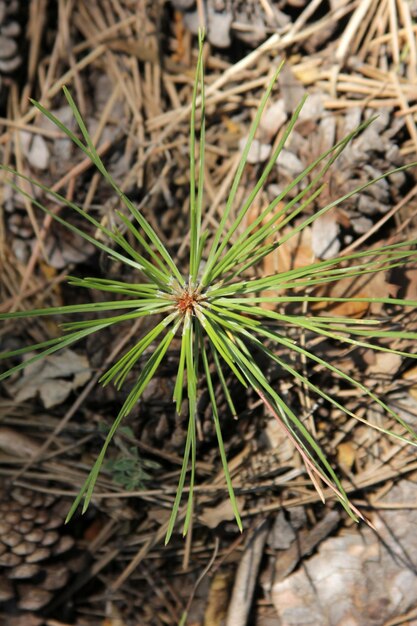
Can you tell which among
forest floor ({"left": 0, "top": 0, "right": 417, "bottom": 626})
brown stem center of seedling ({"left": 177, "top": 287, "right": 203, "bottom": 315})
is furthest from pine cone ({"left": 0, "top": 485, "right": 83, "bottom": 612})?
brown stem center of seedling ({"left": 177, "top": 287, "right": 203, "bottom": 315})

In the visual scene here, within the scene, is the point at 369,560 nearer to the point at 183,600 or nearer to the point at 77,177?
the point at 183,600

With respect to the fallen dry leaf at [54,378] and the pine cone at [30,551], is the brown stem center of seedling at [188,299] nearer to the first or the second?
the fallen dry leaf at [54,378]

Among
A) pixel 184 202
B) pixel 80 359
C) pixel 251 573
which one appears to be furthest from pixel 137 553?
pixel 184 202

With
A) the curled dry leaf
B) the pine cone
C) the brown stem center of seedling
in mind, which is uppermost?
the brown stem center of seedling

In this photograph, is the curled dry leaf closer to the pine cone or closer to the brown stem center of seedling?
the pine cone

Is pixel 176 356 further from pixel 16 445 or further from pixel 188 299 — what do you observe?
pixel 16 445

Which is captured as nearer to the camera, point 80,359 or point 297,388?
A: point 297,388

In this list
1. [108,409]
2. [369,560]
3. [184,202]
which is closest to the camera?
[369,560]

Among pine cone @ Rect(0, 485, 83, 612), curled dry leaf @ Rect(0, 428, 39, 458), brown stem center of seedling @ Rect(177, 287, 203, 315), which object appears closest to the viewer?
brown stem center of seedling @ Rect(177, 287, 203, 315)
